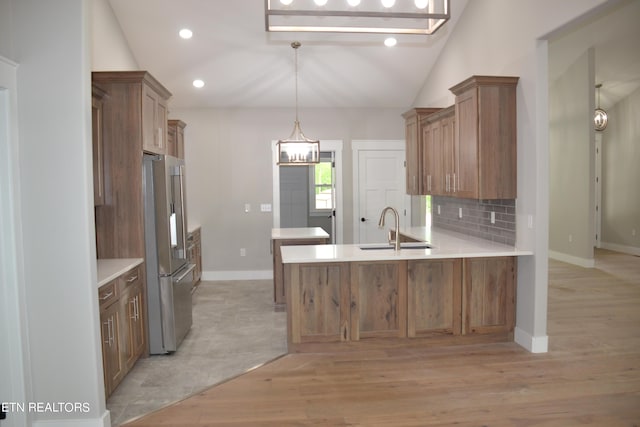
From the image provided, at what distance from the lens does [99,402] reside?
2.89 m

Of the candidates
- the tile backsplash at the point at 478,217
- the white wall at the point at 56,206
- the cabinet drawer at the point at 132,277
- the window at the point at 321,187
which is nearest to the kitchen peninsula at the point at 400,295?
the tile backsplash at the point at 478,217

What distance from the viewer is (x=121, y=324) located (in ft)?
11.8

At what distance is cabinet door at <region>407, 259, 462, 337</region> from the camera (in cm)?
425

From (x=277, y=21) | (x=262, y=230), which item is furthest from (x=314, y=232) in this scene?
(x=277, y=21)

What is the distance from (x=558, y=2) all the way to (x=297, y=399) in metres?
3.50

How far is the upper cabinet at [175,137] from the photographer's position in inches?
272

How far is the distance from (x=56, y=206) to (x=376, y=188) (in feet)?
19.0

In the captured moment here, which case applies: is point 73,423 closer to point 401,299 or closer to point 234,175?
point 401,299

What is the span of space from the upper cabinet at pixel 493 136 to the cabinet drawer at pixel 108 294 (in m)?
3.06

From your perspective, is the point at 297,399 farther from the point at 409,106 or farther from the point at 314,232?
the point at 409,106

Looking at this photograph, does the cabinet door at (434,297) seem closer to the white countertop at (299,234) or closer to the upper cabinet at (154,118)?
the white countertop at (299,234)

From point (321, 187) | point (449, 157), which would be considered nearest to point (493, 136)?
point (449, 157)

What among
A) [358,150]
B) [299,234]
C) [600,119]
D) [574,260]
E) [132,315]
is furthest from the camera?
[600,119]

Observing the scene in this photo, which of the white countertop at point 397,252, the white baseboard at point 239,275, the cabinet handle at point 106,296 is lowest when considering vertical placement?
the white baseboard at point 239,275
